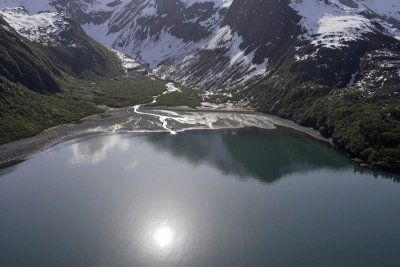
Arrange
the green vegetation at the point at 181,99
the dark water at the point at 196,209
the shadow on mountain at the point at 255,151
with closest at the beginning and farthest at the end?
the dark water at the point at 196,209 < the shadow on mountain at the point at 255,151 < the green vegetation at the point at 181,99

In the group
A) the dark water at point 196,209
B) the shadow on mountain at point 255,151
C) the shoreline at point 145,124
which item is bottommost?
the dark water at point 196,209

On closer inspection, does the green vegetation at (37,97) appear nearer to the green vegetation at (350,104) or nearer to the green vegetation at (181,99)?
Answer: the green vegetation at (181,99)

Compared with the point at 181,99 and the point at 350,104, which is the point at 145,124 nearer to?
the point at 181,99

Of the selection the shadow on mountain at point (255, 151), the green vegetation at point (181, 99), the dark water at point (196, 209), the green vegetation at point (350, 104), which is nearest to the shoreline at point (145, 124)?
the green vegetation at point (181, 99)

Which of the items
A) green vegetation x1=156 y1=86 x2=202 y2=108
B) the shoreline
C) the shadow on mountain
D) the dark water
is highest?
green vegetation x1=156 y1=86 x2=202 y2=108

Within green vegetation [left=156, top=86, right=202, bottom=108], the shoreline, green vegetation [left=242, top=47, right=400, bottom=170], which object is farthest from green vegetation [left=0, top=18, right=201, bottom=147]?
green vegetation [left=242, top=47, right=400, bottom=170]

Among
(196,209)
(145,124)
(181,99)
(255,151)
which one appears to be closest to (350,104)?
(255,151)

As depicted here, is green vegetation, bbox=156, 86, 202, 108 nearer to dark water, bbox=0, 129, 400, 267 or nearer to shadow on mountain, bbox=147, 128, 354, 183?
shadow on mountain, bbox=147, 128, 354, 183
